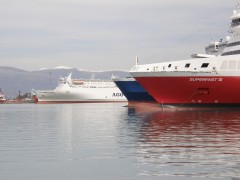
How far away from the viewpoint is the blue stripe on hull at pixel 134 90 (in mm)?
97269

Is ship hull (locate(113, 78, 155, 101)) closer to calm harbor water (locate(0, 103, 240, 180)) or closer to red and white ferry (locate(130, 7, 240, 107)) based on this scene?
red and white ferry (locate(130, 7, 240, 107))

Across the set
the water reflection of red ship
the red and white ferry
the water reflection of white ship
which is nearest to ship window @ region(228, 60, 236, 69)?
the red and white ferry

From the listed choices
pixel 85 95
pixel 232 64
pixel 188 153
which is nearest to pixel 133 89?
pixel 232 64

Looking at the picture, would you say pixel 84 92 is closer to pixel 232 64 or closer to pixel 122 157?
pixel 232 64

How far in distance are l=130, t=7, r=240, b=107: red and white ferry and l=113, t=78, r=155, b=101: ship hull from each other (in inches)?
1016

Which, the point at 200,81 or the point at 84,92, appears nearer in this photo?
the point at 200,81

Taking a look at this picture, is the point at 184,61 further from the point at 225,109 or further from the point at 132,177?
the point at 132,177

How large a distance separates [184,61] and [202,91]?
5727mm

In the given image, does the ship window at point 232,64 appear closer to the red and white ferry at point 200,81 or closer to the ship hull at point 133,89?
the red and white ferry at point 200,81

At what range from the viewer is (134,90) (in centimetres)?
9975

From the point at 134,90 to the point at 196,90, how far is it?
3329 cm

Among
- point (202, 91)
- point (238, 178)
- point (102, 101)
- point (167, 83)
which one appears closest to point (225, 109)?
point (202, 91)

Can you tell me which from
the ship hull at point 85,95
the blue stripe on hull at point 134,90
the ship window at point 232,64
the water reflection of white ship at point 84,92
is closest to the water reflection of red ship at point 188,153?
the ship window at point 232,64

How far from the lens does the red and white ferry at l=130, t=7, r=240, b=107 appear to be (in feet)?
217
